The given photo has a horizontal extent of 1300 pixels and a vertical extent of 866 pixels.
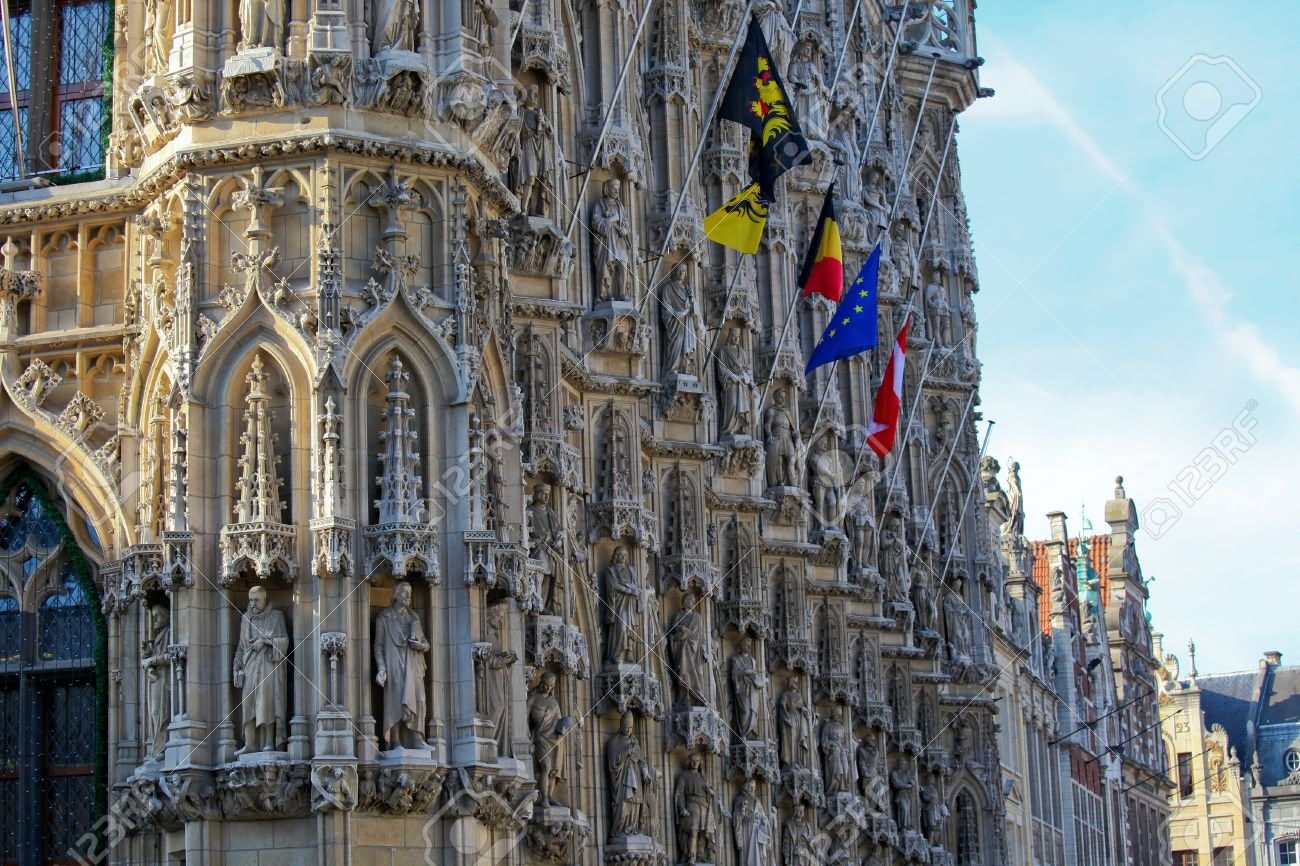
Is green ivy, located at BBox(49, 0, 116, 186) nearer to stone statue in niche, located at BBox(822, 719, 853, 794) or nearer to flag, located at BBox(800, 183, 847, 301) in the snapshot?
flag, located at BBox(800, 183, 847, 301)

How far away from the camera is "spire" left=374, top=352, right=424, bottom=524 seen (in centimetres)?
2383

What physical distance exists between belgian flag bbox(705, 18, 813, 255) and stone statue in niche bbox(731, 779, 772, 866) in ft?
26.6

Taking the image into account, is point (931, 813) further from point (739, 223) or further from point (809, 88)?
point (739, 223)

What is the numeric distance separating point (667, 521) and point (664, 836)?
4477 millimetres

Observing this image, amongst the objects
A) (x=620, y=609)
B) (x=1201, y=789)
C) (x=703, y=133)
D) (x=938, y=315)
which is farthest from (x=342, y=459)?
(x=1201, y=789)

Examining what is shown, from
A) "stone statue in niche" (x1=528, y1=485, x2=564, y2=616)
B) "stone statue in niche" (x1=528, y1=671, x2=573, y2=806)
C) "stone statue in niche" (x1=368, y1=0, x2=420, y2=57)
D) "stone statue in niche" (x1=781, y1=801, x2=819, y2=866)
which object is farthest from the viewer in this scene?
"stone statue in niche" (x1=781, y1=801, x2=819, y2=866)

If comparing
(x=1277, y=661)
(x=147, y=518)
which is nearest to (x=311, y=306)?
(x=147, y=518)

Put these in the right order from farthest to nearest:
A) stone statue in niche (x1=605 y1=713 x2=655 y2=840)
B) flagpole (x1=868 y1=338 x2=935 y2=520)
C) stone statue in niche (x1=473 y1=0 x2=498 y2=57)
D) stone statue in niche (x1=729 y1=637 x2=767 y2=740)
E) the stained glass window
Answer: flagpole (x1=868 y1=338 x2=935 y2=520) → stone statue in niche (x1=729 y1=637 x2=767 y2=740) → stone statue in niche (x1=605 y1=713 x2=655 y2=840) → the stained glass window → stone statue in niche (x1=473 y1=0 x2=498 y2=57)

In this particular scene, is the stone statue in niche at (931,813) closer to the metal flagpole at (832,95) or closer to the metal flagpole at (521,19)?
the metal flagpole at (832,95)

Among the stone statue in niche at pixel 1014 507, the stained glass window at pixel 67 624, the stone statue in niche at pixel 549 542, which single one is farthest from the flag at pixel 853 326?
the stone statue in niche at pixel 1014 507

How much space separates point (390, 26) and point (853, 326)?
18.2 meters

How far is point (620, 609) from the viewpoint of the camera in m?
32.9

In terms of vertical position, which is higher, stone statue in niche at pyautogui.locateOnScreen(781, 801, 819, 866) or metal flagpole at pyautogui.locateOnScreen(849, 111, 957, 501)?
metal flagpole at pyautogui.locateOnScreen(849, 111, 957, 501)

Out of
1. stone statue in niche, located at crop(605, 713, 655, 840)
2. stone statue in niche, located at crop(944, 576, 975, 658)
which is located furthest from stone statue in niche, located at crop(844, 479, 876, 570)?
stone statue in niche, located at crop(605, 713, 655, 840)
